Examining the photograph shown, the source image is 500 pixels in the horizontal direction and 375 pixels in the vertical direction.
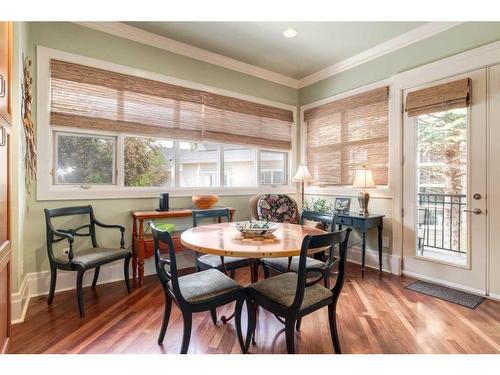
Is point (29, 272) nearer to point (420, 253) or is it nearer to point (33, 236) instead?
point (33, 236)

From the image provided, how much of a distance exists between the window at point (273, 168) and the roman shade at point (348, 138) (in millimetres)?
448

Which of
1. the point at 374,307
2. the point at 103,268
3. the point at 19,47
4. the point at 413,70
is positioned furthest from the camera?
the point at 413,70

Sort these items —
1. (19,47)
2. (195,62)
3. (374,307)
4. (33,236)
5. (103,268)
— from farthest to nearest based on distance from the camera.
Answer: (195,62) → (103,268) → (33,236) → (374,307) → (19,47)

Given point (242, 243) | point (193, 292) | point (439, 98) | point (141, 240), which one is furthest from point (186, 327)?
point (439, 98)

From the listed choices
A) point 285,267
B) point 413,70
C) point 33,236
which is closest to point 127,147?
point 33,236

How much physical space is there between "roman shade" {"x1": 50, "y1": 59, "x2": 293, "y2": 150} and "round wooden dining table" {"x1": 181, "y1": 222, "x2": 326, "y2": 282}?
5.51ft

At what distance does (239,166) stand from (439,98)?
258 cm

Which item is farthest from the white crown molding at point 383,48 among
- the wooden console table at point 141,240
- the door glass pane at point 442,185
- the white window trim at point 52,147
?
the wooden console table at point 141,240

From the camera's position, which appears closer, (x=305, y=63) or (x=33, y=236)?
(x=33, y=236)

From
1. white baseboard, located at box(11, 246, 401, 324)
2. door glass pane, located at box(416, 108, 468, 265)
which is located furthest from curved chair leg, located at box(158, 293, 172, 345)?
door glass pane, located at box(416, 108, 468, 265)

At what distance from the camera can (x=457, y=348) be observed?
1.81 metres

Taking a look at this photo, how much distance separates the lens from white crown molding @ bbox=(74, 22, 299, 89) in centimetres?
293

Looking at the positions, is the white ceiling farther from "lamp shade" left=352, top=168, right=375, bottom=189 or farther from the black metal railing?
the black metal railing

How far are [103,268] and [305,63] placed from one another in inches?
146
